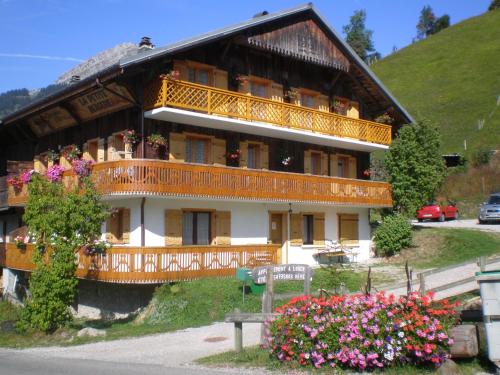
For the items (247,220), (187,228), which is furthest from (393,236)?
(187,228)

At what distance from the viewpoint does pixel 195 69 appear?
72.2 ft

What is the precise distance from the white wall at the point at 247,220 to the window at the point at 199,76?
452 cm

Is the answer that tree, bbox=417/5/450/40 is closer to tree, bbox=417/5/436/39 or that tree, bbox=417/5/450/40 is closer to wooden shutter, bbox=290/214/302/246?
tree, bbox=417/5/436/39

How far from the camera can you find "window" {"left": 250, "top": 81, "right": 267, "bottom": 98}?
79.8 ft

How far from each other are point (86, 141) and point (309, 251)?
10.2 meters

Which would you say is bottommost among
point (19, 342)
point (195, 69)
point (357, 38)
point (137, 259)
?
point (19, 342)

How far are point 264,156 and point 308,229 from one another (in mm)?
3948

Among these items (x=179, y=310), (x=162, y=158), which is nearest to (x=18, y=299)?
(x=162, y=158)

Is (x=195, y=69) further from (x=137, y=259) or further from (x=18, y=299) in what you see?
(x=18, y=299)

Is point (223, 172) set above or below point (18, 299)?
above

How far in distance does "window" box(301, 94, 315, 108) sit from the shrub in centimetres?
643

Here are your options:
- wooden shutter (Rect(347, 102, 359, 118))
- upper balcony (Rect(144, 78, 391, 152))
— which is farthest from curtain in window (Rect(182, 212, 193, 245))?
wooden shutter (Rect(347, 102, 359, 118))

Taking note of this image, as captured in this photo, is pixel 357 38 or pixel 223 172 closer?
pixel 223 172

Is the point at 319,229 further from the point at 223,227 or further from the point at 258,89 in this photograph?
the point at 258,89
